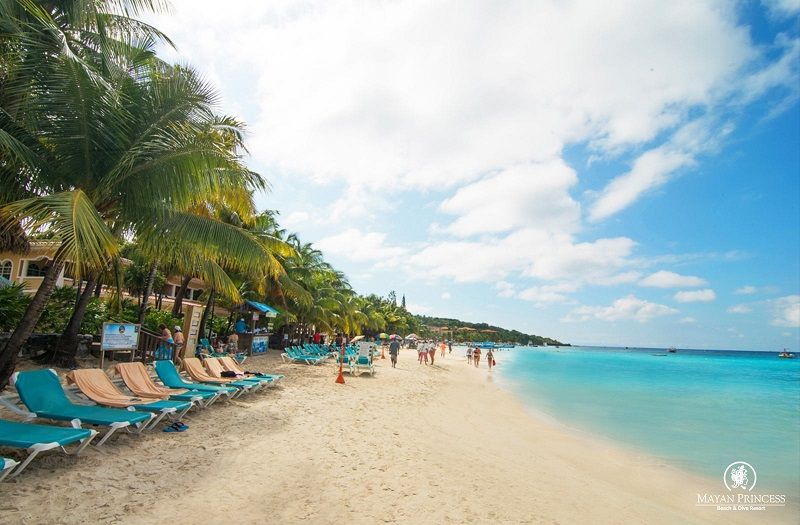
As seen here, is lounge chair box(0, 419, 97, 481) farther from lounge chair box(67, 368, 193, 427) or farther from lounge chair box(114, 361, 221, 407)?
lounge chair box(114, 361, 221, 407)

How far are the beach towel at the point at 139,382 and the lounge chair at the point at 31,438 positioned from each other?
2.19 meters

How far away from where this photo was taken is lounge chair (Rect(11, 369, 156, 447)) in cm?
472

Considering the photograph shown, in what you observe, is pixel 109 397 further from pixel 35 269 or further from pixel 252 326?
pixel 35 269

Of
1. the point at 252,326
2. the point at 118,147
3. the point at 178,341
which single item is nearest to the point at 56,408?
the point at 118,147

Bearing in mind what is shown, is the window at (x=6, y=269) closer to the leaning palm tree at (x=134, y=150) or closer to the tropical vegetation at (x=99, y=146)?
the tropical vegetation at (x=99, y=146)

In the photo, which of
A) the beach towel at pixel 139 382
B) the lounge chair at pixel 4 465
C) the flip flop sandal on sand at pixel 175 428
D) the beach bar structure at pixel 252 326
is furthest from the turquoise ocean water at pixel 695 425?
the beach bar structure at pixel 252 326

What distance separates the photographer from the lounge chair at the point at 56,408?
186 inches

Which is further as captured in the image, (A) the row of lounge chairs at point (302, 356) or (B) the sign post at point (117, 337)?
(A) the row of lounge chairs at point (302, 356)

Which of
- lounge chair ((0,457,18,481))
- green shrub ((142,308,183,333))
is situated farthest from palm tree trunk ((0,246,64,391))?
green shrub ((142,308,183,333))

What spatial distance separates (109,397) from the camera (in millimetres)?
5793

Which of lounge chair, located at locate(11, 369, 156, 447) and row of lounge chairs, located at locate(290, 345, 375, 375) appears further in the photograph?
row of lounge chairs, located at locate(290, 345, 375, 375)
